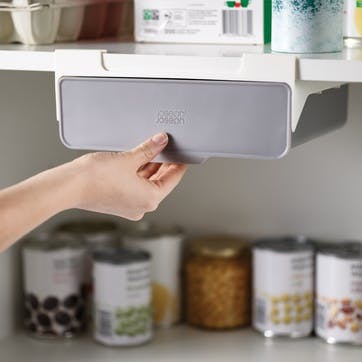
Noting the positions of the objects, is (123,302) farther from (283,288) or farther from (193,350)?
(283,288)

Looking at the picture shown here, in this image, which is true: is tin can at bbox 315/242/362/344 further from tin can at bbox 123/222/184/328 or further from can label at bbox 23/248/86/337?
can label at bbox 23/248/86/337

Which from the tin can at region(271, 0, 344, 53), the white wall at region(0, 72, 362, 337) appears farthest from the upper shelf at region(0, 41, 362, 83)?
the white wall at region(0, 72, 362, 337)

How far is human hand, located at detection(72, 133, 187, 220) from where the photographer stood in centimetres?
126

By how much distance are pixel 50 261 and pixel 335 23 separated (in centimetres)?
65

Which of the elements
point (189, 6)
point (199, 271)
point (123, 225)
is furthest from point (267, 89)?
point (123, 225)

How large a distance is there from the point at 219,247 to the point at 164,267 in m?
0.10

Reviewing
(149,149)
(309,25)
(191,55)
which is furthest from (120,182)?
(309,25)

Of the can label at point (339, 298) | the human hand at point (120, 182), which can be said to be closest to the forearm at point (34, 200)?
the human hand at point (120, 182)

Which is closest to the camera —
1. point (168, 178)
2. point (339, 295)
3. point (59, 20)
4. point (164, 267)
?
point (168, 178)

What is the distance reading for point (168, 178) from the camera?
134 cm

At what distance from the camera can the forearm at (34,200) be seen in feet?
3.86

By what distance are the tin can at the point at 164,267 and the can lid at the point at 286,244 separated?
0.45 feet

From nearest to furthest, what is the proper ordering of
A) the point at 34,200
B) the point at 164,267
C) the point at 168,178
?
the point at 34,200 → the point at 168,178 → the point at 164,267

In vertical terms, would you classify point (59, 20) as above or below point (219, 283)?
above
